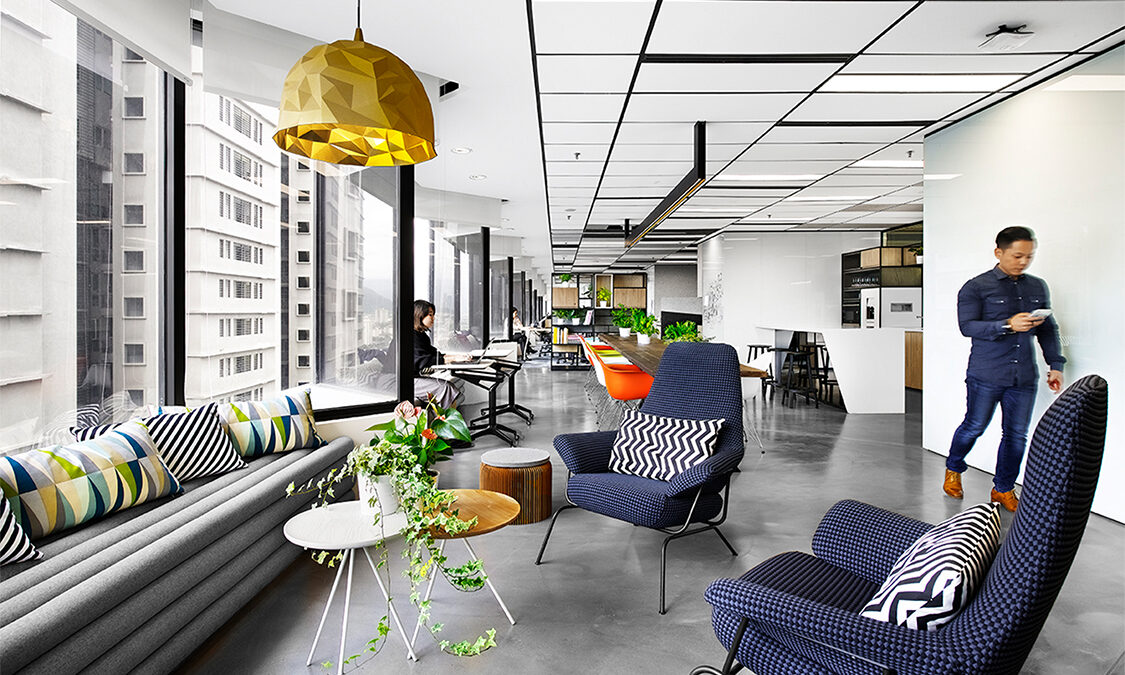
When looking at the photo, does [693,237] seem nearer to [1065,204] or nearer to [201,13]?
[1065,204]

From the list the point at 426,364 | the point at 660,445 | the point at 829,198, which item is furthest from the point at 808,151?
the point at 426,364

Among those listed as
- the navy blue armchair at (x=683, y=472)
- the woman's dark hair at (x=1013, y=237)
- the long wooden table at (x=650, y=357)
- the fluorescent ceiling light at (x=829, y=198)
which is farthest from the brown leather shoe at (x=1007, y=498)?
the fluorescent ceiling light at (x=829, y=198)

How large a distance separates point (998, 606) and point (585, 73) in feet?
12.8

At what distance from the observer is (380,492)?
2533mm

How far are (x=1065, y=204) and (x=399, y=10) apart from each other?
4317 mm

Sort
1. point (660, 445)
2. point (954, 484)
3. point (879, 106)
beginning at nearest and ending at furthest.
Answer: point (660, 445), point (954, 484), point (879, 106)

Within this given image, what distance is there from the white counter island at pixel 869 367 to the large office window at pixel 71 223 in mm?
7512

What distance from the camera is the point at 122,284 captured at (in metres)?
3.34

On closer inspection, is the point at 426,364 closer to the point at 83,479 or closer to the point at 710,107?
the point at 710,107

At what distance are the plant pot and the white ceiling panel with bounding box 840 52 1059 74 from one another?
3.72m

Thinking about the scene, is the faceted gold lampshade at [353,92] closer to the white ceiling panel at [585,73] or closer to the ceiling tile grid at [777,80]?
the ceiling tile grid at [777,80]

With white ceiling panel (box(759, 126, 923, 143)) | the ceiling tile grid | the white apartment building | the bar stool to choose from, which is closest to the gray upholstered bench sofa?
the white apartment building

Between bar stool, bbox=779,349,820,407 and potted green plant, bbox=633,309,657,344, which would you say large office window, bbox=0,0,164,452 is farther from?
bar stool, bbox=779,349,820,407

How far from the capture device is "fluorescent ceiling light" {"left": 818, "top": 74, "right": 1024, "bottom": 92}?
454cm
